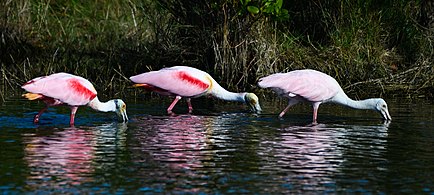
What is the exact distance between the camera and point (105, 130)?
37.9ft

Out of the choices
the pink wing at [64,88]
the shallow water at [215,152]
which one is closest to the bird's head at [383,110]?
the shallow water at [215,152]

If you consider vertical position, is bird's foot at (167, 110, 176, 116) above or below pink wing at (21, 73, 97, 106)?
below

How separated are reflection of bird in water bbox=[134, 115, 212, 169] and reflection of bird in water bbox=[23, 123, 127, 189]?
291 millimetres

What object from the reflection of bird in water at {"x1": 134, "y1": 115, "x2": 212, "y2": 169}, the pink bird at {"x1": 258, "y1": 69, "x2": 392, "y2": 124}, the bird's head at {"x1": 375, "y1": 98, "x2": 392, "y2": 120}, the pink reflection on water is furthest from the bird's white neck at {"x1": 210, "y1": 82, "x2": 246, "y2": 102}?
the pink reflection on water

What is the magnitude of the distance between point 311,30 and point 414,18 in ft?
6.05

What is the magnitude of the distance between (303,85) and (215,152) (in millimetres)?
3358

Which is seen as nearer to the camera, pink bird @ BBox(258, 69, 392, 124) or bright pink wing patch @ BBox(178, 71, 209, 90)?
pink bird @ BBox(258, 69, 392, 124)

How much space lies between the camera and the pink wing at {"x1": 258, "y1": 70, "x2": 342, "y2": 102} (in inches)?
508

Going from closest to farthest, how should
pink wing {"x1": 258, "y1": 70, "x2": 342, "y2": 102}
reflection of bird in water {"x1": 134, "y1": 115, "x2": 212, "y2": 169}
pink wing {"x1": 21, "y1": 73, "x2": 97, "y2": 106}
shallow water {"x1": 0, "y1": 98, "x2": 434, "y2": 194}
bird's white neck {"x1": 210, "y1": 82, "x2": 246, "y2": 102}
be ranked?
shallow water {"x1": 0, "y1": 98, "x2": 434, "y2": 194} < reflection of bird in water {"x1": 134, "y1": 115, "x2": 212, "y2": 169} < pink wing {"x1": 21, "y1": 73, "x2": 97, "y2": 106} < pink wing {"x1": 258, "y1": 70, "x2": 342, "y2": 102} < bird's white neck {"x1": 210, "y1": 82, "x2": 246, "y2": 102}

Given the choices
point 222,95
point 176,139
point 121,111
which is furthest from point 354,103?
point 176,139

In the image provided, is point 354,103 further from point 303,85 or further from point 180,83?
point 180,83

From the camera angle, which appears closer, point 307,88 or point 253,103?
point 307,88

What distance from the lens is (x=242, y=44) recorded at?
15734 millimetres

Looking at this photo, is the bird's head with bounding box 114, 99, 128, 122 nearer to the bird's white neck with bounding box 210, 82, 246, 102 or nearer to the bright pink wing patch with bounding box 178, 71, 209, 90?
the bright pink wing patch with bounding box 178, 71, 209, 90
